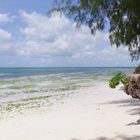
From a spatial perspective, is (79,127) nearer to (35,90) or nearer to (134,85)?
(134,85)

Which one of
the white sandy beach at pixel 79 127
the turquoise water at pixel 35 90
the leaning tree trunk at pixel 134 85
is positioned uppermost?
the leaning tree trunk at pixel 134 85

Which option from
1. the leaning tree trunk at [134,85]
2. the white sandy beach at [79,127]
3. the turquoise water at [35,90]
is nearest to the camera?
the leaning tree trunk at [134,85]

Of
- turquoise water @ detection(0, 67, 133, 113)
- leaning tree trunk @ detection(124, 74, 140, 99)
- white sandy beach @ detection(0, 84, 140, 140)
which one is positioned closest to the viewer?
leaning tree trunk @ detection(124, 74, 140, 99)

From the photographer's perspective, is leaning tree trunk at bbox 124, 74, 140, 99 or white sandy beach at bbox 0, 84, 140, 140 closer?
leaning tree trunk at bbox 124, 74, 140, 99

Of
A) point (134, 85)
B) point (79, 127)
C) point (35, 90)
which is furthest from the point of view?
point (35, 90)

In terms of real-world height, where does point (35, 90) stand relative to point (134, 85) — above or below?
below

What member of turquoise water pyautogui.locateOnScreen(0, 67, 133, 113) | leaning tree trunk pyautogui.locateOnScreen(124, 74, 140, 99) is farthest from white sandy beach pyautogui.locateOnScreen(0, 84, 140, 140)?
turquoise water pyautogui.locateOnScreen(0, 67, 133, 113)

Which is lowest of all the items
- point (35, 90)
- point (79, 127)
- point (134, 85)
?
point (35, 90)

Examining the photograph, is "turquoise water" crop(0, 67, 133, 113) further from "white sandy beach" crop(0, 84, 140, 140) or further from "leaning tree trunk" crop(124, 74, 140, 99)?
"leaning tree trunk" crop(124, 74, 140, 99)

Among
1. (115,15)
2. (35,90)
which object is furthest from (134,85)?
(35,90)

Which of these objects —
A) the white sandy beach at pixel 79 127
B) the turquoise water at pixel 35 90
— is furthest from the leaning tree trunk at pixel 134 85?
the turquoise water at pixel 35 90

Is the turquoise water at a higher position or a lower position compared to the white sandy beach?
lower

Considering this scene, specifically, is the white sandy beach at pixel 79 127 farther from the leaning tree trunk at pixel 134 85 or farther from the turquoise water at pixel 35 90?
the turquoise water at pixel 35 90

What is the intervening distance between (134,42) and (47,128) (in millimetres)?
4239
